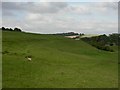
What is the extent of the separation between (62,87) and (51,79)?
326 centimetres

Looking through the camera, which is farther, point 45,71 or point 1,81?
point 45,71

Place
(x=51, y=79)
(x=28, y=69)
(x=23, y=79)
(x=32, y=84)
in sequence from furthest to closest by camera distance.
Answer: (x=28, y=69)
(x=51, y=79)
(x=23, y=79)
(x=32, y=84)

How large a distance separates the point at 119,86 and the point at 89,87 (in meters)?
3.12

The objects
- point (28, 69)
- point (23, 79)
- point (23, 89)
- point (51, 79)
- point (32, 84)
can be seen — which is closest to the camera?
point (23, 89)

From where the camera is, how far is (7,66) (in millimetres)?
28484

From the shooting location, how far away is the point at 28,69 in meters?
28.2

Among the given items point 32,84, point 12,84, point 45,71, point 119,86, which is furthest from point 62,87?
point 45,71

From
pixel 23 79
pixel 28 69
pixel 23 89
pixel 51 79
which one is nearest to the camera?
pixel 23 89

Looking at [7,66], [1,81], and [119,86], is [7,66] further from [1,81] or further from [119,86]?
[119,86]

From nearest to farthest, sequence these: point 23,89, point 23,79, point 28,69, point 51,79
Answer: point 23,89
point 23,79
point 51,79
point 28,69

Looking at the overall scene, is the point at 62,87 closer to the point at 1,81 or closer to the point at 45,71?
the point at 1,81

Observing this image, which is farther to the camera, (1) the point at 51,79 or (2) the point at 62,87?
(1) the point at 51,79

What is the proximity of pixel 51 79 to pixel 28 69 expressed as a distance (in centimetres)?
457

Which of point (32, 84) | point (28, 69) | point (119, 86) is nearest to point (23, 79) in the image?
point (32, 84)
